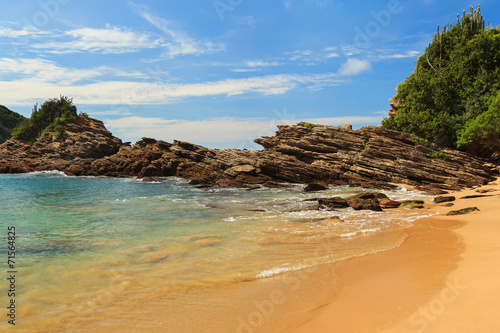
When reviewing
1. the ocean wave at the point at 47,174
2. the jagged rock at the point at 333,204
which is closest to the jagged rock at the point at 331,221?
the jagged rock at the point at 333,204

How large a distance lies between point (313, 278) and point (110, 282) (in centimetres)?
483

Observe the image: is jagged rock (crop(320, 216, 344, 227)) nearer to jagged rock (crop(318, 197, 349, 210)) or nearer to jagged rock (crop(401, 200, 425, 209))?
jagged rock (crop(318, 197, 349, 210))

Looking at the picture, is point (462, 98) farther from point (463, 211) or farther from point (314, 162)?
point (463, 211)

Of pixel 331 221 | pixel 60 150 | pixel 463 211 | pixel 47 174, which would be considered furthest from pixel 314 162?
pixel 60 150

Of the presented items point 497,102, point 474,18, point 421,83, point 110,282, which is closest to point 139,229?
point 110,282

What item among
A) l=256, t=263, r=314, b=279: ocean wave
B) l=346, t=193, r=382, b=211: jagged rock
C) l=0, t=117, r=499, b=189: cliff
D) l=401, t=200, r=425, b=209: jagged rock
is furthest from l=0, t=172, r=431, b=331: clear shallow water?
l=0, t=117, r=499, b=189: cliff

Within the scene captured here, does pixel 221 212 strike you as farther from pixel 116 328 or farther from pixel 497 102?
pixel 497 102

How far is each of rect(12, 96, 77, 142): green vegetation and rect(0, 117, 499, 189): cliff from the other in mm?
29582

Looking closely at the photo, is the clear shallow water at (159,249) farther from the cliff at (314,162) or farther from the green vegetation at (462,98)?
the green vegetation at (462,98)

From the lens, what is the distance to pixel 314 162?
3538cm

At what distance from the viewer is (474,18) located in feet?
141

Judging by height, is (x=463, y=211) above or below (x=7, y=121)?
below

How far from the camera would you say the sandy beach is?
4254mm

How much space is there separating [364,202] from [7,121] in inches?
5060
